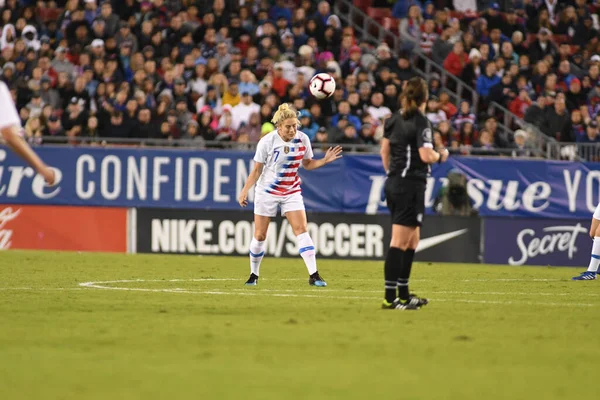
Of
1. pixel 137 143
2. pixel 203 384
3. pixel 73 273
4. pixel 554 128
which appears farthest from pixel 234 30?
pixel 203 384

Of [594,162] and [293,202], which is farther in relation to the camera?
[594,162]

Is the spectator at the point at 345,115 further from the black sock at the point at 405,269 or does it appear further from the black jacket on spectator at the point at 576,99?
the black sock at the point at 405,269

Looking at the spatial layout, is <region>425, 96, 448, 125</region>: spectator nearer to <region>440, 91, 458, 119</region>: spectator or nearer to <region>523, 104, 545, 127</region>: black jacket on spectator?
<region>440, 91, 458, 119</region>: spectator

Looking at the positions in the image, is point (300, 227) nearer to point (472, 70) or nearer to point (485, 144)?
point (485, 144)

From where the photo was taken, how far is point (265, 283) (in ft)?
52.1

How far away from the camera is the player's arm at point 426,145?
453 inches

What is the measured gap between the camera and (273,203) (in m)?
15.2

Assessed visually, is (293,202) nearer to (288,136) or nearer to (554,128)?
(288,136)

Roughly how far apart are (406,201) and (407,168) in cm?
34

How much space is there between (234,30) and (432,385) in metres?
20.4

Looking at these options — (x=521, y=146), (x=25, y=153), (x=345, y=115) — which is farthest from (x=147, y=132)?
(x=25, y=153)

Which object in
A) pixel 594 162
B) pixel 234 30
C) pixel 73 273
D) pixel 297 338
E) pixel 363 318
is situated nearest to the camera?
pixel 297 338

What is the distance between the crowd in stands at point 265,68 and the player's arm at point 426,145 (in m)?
12.0

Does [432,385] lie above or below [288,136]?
below
